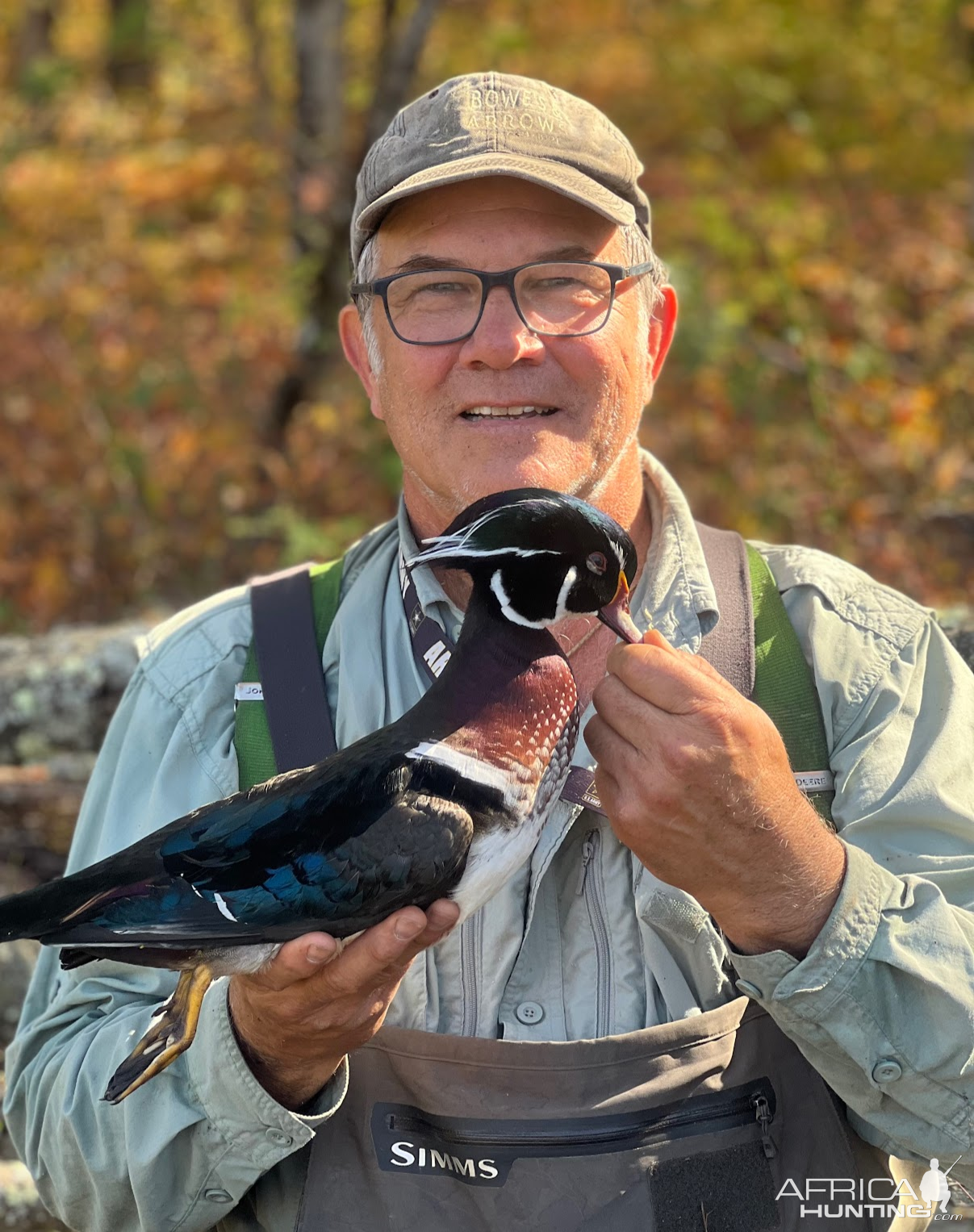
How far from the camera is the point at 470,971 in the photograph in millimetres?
3152

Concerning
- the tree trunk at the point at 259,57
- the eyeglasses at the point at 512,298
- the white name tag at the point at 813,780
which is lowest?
the white name tag at the point at 813,780

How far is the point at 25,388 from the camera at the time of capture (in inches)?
387

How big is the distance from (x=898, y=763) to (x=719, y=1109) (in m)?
0.86

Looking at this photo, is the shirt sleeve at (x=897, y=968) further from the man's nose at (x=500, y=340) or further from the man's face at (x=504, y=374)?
the man's nose at (x=500, y=340)

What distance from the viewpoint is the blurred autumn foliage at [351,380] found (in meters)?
7.94

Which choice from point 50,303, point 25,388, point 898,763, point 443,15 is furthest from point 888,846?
point 443,15

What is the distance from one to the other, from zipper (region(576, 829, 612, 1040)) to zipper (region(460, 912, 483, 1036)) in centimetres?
25

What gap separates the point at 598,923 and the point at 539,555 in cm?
100

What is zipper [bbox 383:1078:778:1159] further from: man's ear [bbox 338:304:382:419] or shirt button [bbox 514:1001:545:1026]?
man's ear [bbox 338:304:382:419]

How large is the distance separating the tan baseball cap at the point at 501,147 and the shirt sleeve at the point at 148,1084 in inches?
51.1

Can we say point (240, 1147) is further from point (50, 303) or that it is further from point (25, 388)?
point (50, 303)

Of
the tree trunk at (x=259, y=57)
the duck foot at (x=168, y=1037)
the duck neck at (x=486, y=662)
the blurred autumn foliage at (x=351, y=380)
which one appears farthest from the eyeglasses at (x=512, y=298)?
the tree trunk at (x=259, y=57)

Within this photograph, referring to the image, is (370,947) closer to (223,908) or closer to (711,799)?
(223,908)

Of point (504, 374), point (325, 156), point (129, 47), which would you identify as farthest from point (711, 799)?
point (129, 47)
